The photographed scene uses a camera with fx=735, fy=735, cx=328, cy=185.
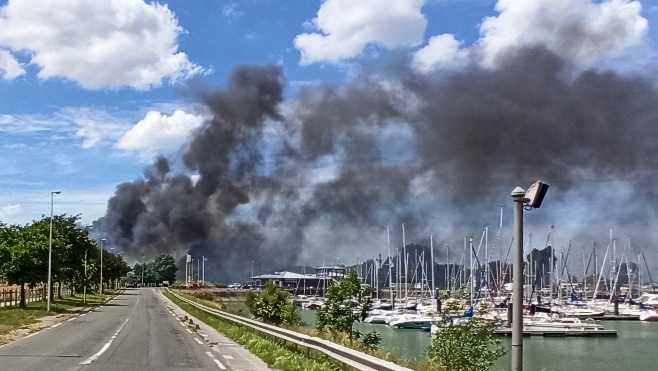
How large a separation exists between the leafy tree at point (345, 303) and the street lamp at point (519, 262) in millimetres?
18478

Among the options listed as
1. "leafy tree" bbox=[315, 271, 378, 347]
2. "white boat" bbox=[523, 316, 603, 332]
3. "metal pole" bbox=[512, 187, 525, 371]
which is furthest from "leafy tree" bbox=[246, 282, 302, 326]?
"white boat" bbox=[523, 316, 603, 332]

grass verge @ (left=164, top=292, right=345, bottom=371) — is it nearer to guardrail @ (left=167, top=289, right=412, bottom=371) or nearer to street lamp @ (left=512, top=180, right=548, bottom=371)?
guardrail @ (left=167, top=289, right=412, bottom=371)

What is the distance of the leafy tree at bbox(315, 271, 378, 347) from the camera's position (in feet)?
95.6

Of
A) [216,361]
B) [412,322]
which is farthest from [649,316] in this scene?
[216,361]

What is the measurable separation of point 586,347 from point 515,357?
6410 centimetres

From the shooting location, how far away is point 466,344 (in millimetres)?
21891

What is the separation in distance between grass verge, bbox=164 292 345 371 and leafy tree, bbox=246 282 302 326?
6.59 meters

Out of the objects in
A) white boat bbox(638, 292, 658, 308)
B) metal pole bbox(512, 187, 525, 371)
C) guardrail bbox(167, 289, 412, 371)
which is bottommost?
white boat bbox(638, 292, 658, 308)

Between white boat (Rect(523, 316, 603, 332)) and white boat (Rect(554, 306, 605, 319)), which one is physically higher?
white boat (Rect(523, 316, 603, 332))

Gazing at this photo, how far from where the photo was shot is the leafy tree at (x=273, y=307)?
39.6 metres

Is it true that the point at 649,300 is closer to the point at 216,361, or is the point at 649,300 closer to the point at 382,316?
the point at 382,316

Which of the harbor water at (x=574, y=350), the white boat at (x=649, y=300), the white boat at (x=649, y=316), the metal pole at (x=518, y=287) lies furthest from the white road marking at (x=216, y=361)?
the white boat at (x=649, y=300)

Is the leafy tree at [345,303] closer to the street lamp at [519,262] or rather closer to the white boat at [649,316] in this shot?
the street lamp at [519,262]

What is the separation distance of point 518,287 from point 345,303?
19.4 metres
